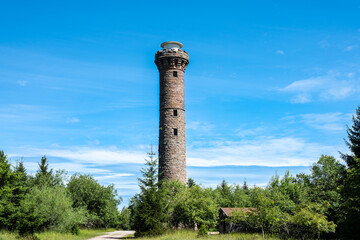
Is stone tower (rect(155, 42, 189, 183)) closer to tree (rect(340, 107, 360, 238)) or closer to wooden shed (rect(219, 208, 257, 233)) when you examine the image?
wooden shed (rect(219, 208, 257, 233))

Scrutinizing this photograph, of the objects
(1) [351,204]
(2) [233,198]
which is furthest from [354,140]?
(2) [233,198]

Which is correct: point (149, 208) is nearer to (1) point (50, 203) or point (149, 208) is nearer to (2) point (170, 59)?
(1) point (50, 203)

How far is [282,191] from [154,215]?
19.0 metres

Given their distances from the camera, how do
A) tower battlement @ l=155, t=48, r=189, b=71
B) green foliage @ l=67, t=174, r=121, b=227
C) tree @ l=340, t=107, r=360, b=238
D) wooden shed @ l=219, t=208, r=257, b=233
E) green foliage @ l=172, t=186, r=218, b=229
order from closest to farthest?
tree @ l=340, t=107, r=360, b=238 → green foliage @ l=172, t=186, r=218, b=229 → wooden shed @ l=219, t=208, r=257, b=233 → tower battlement @ l=155, t=48, r=189, b=71 → green foliage @ l=67, t=174, r=121, b=227

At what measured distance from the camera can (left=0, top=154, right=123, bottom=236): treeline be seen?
25.0 m

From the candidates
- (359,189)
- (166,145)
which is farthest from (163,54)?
(359,189)

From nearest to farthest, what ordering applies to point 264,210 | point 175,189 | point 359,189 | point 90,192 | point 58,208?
point 359,189
point 264,210
point 58,208
point 175,189
point 90,192

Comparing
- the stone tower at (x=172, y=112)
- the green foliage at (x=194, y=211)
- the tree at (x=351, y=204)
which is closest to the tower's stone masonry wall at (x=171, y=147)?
the stone tower at (x=172, y=112)

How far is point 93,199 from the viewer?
44312mm

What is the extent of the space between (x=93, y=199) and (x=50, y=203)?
47.5ft

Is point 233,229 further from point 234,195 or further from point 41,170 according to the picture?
point 41,170

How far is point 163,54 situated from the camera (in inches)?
1469

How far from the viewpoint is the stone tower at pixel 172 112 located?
115 feet

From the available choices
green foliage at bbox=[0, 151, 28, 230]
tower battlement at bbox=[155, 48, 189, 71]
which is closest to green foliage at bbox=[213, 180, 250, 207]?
tower battlement at bbox=[155, 48, 189, 71]
